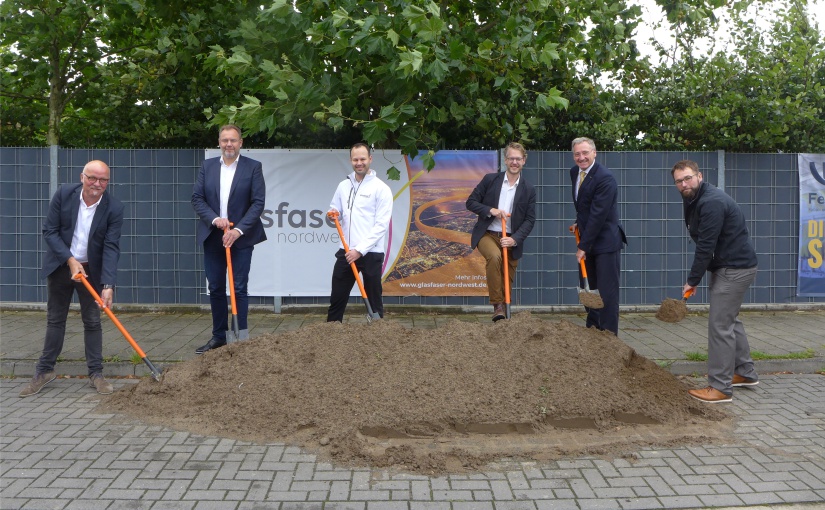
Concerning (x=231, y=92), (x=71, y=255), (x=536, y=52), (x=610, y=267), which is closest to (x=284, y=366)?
(x=71, y=255)

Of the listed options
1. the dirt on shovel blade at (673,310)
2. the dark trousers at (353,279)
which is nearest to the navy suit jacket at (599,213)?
the dirt on shovel blade at (673,310)

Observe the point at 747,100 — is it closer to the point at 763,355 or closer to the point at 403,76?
the point at 763,355

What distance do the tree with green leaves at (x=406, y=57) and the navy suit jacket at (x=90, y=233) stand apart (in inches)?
85.1

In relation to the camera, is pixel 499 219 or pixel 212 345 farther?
pixel 499 219

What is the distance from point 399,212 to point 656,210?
11.7ft

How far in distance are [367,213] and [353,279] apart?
0.68 meters

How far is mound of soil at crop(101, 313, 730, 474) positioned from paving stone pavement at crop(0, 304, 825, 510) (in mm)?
187

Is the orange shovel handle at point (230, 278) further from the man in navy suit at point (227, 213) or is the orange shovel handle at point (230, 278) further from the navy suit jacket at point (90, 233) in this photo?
the navy suit jacket at point (90, 233)

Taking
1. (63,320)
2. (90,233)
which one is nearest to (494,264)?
(90,233)

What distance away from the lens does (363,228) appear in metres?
7.51

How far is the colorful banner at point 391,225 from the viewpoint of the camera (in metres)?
9.97

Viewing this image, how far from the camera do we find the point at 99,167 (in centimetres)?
641

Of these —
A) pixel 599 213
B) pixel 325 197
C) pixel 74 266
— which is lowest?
pixel 74 266

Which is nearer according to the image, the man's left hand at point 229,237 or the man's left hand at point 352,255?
the man's left hand at point 229,237
